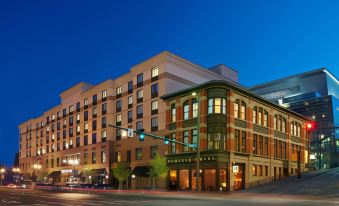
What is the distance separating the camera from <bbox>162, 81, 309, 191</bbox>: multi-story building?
52.1 m

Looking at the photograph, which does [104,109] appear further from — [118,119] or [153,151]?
[153,151]

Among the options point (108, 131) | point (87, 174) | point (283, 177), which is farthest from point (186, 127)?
point (87, 174)

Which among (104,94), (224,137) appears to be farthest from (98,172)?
(224,137)

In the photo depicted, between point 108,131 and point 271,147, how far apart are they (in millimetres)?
32843

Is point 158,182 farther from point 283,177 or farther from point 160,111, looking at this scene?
point 283,177

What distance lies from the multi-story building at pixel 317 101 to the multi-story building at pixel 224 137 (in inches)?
2341

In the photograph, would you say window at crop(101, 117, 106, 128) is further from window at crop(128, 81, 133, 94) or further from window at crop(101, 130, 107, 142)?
window at crop(128, 81, 133, 94)

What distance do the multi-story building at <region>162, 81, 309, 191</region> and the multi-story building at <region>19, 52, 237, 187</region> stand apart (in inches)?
250

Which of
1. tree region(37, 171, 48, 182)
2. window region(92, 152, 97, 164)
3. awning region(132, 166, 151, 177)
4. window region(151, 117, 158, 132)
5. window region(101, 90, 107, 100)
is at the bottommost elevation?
tree region(37, 171, 48, 182)

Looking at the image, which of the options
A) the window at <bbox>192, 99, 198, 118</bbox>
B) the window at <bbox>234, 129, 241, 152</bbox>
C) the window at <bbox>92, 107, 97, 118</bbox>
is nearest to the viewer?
the window at <bbox>234, 129, 241, 152</bbox>

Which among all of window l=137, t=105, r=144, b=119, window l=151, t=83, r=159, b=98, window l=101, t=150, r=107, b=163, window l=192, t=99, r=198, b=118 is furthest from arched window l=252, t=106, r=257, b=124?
window l=101, t=150, r=107, b=163

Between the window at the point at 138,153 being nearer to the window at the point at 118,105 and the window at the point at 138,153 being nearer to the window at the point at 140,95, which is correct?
the window at the point at 140,95

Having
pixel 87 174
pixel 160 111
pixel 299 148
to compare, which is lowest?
pixel 87 174

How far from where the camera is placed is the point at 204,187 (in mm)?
51906
